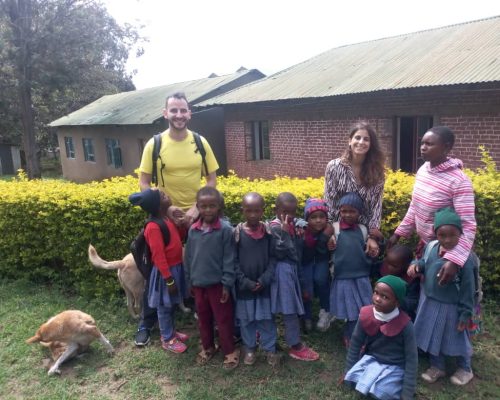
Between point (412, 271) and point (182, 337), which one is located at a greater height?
point (412, 271)

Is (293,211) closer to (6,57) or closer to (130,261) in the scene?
(130,261)

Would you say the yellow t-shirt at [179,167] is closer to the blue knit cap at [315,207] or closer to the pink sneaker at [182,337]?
the blue knit cap at [315,207]

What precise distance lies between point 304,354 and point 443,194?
1.60 meters

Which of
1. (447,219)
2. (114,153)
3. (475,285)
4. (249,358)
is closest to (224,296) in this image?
(249,358)

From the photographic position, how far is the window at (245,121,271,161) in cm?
1370

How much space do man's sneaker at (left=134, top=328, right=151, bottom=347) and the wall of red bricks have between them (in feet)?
23.0

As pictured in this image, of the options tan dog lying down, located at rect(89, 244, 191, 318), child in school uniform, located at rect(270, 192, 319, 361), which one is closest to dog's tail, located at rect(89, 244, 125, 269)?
tan dog lying down, located at rect(89, 244, 191, 318)

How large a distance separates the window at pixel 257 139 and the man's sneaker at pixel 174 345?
10.3 m

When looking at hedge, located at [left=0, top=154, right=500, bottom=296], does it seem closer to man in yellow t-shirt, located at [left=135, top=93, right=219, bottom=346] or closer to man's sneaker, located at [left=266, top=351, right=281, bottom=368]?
man in yellow t-shirt, located at [left=135, top=93, right=219, bottom=346]

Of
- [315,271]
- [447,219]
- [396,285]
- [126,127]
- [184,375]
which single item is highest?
[126,127]

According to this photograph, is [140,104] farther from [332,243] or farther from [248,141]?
[332,243]

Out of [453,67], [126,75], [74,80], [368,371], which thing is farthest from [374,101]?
[126,75]

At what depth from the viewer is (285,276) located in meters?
3.21

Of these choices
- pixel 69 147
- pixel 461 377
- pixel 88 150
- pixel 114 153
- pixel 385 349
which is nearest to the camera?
pixel 385 349
